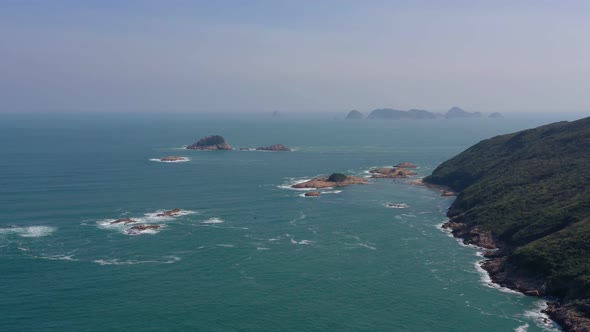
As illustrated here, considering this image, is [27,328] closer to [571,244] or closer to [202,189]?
[571,244]

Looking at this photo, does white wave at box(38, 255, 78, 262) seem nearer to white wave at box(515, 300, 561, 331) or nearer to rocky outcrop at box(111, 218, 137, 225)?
rocky outcrop at box(111, 218, 137, 225)

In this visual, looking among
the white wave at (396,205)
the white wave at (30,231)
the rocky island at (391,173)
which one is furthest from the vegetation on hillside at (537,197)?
the white wave at (30,231)

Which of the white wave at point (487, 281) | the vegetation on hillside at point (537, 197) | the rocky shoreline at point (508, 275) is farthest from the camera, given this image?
the vegetation on hillside at point (537, 197)

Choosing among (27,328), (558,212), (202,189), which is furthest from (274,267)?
(202,189)

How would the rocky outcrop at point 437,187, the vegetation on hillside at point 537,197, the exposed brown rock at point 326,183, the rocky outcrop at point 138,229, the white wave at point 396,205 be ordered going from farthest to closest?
the exposed brown rock at point 326,183, the rocky outcrop at point 437,187, the white wave at point 396,205, the rocky outcrop at point 138,229, the vegetation on hillside at point 537,197

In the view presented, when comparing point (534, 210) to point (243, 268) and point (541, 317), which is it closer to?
point (541, 317)

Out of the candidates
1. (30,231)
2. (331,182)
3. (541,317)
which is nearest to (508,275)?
(541,317)

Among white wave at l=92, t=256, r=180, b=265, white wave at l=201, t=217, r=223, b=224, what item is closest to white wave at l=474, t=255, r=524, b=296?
white wave at l=92, t=256, r=180, b=265

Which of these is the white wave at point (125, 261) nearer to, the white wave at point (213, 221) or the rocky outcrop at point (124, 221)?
the rocky outcrop at point (124, 221)
